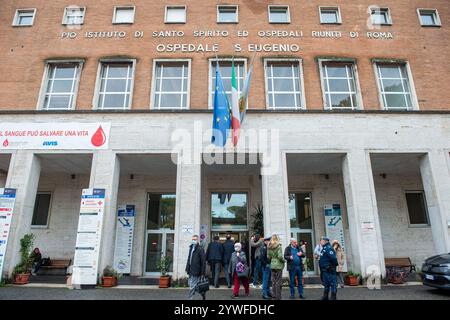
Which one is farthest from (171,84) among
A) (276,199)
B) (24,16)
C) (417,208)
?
(417,208)

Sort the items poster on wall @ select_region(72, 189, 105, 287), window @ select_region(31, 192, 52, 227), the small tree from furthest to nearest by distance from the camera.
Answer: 1. window @ select_region(31, 192, 52, 227)
2. the small tree
3. poster on wall @ select_region(72, 189, 105, 287)

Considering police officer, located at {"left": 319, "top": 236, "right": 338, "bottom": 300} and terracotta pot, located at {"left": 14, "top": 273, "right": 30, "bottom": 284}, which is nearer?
police officer, located at {"left": 319, "top": 236, "right": 338, "bottom": 300}

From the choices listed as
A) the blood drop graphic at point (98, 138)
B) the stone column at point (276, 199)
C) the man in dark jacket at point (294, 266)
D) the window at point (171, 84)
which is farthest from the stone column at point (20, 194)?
the man in dark jacket at point (294, 266)

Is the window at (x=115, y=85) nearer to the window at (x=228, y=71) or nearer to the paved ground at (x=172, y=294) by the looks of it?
the window at (x=228, y=71)

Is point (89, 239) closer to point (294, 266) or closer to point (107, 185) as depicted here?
point (107, 185)

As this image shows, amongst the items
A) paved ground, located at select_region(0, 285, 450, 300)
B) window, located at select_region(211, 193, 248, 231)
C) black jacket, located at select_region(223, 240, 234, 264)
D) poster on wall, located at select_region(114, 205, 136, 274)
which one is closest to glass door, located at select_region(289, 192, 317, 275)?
window, located at select_region(211, 193, 248, 231)

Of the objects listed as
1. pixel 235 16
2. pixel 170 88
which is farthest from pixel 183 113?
pixel 235 16

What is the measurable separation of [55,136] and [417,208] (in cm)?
1720

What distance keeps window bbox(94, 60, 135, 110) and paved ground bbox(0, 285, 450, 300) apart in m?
7.63

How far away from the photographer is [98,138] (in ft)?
40.6

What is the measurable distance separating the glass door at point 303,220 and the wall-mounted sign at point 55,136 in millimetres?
9294

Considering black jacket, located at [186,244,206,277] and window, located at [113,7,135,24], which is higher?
window, located at [113,7,135,24]

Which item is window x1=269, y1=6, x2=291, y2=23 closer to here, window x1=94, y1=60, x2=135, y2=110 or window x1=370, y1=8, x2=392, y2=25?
window x1=370, y1=8, x2=392, y2=25

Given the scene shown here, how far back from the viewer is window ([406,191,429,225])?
15.0 metres
